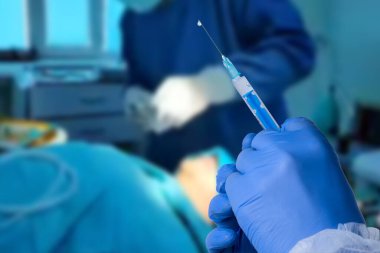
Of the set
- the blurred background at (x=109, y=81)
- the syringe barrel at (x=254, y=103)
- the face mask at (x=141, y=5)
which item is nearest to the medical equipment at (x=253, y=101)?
the syringe barrel at (x=254, y=103)

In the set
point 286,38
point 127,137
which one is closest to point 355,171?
point 286,38

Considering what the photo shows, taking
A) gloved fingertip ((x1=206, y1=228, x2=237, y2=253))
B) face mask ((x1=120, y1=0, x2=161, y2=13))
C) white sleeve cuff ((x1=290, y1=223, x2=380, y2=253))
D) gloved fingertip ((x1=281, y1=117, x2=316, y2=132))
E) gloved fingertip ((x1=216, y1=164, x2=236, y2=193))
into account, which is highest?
face mask ((x1=120, y1=0, x2=161, y2=13))

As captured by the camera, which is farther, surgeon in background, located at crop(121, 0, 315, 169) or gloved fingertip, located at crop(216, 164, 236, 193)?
surgeon in background, located at crop(121, 0, 315, 169)

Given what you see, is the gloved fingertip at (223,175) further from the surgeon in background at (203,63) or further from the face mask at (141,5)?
the face mask at (141,5)

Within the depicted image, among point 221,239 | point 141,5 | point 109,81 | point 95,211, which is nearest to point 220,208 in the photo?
point 221,239

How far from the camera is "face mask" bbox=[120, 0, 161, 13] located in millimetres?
1255

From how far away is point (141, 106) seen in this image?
1434mm

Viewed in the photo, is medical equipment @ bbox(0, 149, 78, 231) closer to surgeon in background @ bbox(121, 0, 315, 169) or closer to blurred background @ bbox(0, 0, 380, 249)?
blurred background @ bbox(0, 0, 380, 249)

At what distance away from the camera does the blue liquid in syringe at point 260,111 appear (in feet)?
1.05

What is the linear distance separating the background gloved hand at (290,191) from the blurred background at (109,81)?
695mm

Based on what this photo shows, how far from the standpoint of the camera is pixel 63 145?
100cm

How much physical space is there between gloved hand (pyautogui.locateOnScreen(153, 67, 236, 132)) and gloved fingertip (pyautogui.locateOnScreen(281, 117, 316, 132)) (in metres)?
0.80

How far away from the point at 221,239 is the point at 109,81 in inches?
58.6

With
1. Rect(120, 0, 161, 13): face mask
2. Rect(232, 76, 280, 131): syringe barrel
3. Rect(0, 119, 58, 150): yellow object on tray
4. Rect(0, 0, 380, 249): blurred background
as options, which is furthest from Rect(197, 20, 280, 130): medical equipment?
Rect(120, 0, 161, 13): face mask
